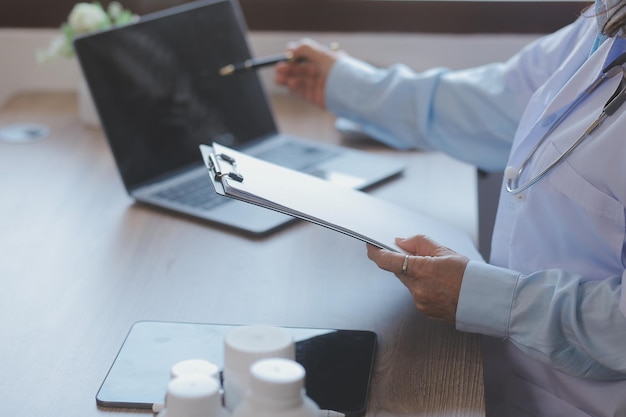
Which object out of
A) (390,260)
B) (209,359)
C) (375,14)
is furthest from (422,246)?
(375,14)

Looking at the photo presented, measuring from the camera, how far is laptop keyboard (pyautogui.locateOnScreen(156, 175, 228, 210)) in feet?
4.36

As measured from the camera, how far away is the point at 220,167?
1.01 m

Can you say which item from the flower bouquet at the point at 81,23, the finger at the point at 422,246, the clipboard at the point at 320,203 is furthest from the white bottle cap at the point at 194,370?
the flower bouquet at the point at 81,23

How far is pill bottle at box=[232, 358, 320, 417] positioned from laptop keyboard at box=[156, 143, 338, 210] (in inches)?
27.7

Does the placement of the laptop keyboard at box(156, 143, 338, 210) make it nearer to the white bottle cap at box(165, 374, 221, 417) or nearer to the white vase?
the white vase

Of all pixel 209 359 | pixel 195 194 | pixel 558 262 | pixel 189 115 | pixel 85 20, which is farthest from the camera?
pixel 85 20

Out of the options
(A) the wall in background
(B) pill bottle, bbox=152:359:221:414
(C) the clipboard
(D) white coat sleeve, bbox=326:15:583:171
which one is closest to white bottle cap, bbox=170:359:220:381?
(B) pill bottle, bbox=152:359:221:414

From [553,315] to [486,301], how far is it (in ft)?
0.24

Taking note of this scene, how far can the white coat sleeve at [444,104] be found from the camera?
4.65 feet

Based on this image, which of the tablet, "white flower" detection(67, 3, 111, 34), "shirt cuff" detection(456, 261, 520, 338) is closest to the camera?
the tablet

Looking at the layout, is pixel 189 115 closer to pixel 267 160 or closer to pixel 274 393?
pixel 267 160

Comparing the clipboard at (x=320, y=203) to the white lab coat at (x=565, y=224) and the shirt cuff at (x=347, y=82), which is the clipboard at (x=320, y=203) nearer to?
the white lab coat at (x=565, y=224)

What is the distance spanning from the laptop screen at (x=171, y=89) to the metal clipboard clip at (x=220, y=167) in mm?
351

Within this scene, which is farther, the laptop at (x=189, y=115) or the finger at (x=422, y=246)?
the laptop at (x=189, y=115)
